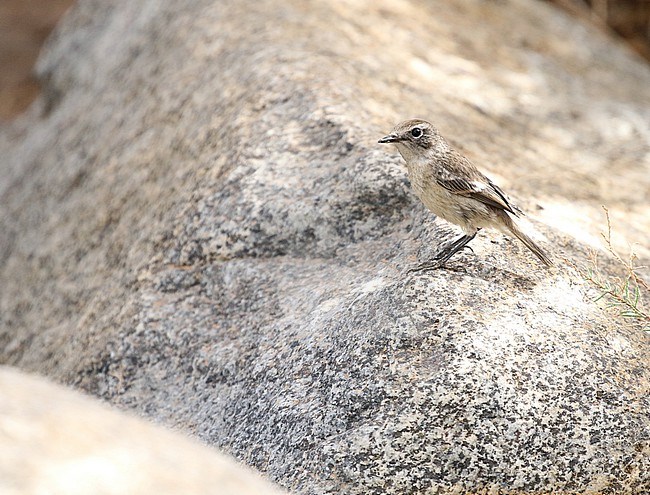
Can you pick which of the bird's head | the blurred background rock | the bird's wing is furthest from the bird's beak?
the blurred background rock

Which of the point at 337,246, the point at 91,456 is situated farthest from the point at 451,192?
the point at 91,456

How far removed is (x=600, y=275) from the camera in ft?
A: 12.7

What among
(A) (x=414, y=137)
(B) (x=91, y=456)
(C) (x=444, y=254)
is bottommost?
(C) (x=444, y=254)

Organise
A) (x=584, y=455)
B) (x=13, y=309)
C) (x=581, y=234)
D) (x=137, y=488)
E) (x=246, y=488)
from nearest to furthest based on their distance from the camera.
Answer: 1. (x=137, y=488)
2. (x=246, y=488)
3. (x=584, y=455)
4. (x=581, y=234)
5. (x=13, y=309)

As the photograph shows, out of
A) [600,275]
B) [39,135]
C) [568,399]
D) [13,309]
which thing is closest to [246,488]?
[568,399]

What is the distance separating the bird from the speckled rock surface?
0.12m

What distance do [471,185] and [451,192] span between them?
0.11 m

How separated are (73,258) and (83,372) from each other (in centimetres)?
132

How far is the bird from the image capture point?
3641mm

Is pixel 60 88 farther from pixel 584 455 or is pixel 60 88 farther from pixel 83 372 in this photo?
pixel 584 455

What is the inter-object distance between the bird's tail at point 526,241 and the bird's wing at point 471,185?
5 cm

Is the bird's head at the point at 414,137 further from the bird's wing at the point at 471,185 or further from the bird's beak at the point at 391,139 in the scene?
the bird's wing at the point at 471,185

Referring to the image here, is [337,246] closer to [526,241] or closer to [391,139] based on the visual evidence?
[391,139]

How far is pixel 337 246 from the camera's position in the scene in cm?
426
